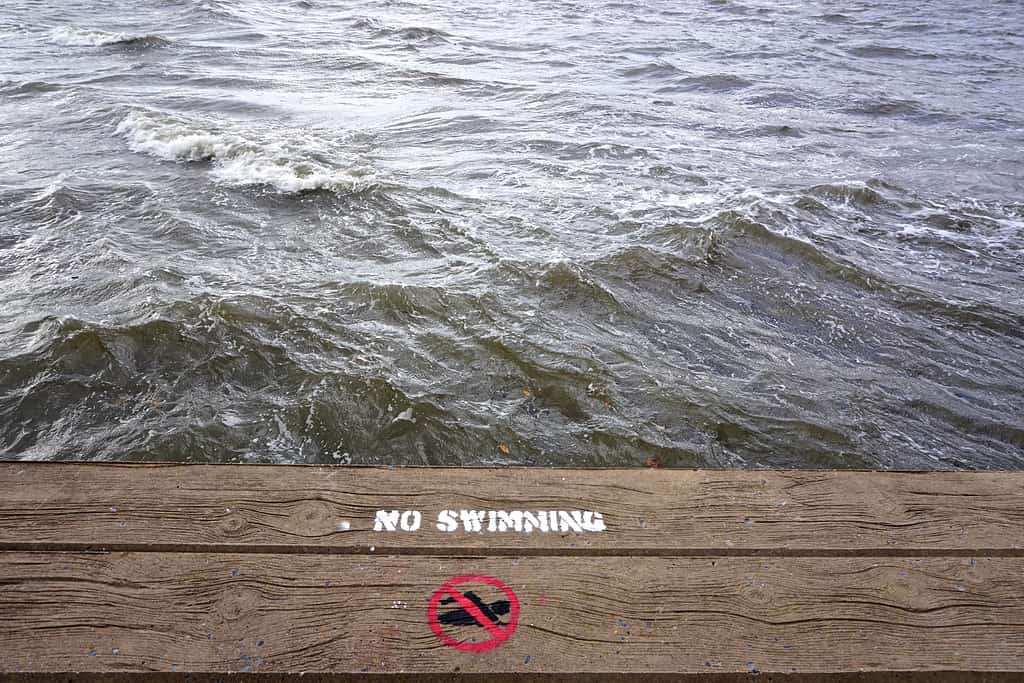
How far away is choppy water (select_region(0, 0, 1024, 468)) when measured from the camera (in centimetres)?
364

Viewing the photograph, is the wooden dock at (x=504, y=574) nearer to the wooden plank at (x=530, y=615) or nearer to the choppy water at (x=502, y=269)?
the wooden plank at (x=530, y=615)

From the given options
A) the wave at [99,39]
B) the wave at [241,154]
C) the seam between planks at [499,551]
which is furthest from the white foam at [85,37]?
the seam between planks at [499,551]

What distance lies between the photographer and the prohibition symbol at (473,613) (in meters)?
1.83

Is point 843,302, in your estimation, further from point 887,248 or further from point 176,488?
point 176,488

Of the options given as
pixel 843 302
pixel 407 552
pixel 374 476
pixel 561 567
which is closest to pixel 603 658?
pixel 561 567

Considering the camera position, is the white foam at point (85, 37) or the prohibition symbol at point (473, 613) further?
the white foam at point (85, 37)

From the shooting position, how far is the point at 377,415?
3.69 m

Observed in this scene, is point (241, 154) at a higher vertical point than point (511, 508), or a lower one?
Answer: lower

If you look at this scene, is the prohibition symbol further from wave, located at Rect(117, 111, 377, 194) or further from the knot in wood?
wave, located at Rect(117, 111, 377, 194)

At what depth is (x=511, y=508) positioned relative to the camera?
224 centimetres

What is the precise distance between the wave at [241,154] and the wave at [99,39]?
4.85m

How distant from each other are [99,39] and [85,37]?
0.46m

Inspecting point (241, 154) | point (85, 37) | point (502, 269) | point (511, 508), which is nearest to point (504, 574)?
point (511, 508)

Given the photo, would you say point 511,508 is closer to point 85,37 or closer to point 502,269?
point 502,269
